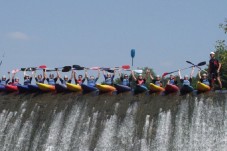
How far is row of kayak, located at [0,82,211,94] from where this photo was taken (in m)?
24.6

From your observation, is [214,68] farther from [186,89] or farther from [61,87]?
[61,87]

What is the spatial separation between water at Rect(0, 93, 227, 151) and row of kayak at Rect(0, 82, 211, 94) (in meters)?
0.29

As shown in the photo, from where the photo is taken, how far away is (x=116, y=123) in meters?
24.8

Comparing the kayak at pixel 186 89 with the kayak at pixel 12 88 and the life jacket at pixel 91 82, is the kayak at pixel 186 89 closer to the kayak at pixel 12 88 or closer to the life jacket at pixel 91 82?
the life jacket at pixel 91 82

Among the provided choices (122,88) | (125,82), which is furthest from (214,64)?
(125,82)

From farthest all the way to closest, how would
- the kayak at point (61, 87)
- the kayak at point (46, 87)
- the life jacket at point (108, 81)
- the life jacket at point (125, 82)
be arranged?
the kayak at point (46, 87)
the kayak at point (61, 87)
the life jacket at point (108, 81)
the life jacket at point (125, 82)

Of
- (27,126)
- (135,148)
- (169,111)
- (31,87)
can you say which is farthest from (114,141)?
(31,87)

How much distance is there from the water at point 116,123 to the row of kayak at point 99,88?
0.96 feet

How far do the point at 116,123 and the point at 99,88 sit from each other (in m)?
2.52

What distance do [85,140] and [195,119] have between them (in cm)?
468

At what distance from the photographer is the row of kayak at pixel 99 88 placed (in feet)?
80.7

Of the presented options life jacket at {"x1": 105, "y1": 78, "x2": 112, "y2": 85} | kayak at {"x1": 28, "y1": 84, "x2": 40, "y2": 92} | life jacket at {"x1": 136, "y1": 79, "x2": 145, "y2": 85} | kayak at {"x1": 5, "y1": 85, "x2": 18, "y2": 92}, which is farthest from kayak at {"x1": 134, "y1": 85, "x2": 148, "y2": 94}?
kayak at {"x1": 5, "y1": 85, "x2": 18, "y2": 92}

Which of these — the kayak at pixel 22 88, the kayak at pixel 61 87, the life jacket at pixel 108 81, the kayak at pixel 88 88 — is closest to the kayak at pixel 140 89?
the life jacket at pixel 108 81

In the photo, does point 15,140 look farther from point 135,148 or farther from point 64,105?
point 135,148
